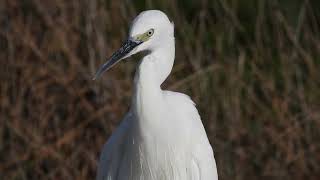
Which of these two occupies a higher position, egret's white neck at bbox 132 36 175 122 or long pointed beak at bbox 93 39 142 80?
long pointed beak at bbox 93 39 142 80

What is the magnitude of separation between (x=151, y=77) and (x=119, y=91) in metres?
1.98

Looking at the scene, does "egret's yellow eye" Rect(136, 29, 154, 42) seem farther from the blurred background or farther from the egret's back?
the blurred background

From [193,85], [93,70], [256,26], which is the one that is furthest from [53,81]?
[256,26]

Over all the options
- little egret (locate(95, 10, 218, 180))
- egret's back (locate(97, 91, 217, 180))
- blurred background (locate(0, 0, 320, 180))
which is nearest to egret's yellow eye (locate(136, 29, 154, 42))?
little egret (locate(95, 10, 218, 180))

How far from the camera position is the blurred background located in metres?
5.60

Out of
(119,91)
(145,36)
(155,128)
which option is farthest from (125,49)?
(119,91)

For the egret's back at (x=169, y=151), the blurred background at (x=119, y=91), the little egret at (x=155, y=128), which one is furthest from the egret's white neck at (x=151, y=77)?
the blurred background at (x=119, y=91)

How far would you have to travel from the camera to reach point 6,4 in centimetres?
586

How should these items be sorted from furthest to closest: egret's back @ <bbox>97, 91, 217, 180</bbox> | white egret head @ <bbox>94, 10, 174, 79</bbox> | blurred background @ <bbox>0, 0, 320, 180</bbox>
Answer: blurred background @ <bbox>0, 0, 320, 180</bbox>, egret's back @ <bbox>97, 91, 217, 180</bbox>, white egret head @ <bbox>94, 10, 174, 79</bbox>

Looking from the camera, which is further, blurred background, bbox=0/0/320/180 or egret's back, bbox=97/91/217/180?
blurred background, bbox=0/0/320/180

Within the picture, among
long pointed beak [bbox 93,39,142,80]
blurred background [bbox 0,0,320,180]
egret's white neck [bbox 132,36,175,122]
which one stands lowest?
blurred background [bbox 0,0,320,180]

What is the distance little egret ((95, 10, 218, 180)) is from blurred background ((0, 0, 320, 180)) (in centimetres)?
149

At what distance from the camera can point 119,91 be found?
18.3ft

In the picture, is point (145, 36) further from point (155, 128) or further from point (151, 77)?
point (155, 128)
